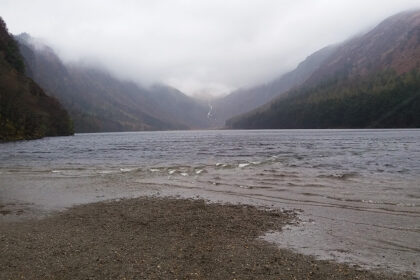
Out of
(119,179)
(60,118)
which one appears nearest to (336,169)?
(119,179)

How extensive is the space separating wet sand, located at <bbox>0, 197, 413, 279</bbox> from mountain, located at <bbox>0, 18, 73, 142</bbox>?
83.3m

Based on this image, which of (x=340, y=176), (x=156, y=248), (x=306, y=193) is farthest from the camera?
(x=340, y=176)

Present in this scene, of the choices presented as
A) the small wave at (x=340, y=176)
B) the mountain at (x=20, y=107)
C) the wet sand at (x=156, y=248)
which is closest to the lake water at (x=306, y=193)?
the small wave at (x=340, y=176)

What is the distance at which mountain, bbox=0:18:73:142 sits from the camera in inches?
3467

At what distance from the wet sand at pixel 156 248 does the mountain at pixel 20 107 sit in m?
83.3

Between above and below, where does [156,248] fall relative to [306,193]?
above

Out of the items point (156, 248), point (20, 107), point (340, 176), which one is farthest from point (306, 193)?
point (20, 107)

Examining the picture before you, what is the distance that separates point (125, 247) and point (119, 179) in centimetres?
1867

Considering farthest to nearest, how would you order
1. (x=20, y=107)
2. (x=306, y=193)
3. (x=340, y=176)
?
(x=20, y=107) < (x=340, y=176) < (x=306, y=193)

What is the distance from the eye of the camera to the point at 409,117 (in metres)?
163

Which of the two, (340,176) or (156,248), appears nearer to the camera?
(156,248)

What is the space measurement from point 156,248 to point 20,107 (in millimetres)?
93867

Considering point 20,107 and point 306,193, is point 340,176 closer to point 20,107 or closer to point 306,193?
point 306,193

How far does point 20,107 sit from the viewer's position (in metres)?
90.8
